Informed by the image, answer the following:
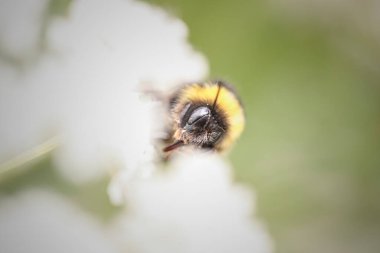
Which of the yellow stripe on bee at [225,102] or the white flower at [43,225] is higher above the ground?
the yellow stripe on bee at [225,102]

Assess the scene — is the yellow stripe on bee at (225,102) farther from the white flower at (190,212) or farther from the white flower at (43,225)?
the white flower at (43,225)

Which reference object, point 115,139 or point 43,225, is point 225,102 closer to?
point 115,139

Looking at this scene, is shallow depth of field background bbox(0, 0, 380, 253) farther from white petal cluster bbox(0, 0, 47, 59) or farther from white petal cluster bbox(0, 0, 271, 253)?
white petal cluster bbox(0, 0, 47, 59)

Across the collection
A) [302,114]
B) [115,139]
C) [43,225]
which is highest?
[302,114]

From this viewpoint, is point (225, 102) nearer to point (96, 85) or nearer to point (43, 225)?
point (96, 85)

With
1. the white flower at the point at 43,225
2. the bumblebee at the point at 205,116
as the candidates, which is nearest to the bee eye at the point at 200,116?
the bumblebee at the point at 205,116

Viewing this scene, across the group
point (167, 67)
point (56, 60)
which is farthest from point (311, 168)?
point (56, 60)

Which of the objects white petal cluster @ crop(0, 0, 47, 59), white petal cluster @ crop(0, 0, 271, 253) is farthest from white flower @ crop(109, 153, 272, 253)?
white petal cluster @ crop(0, 0, 47, 59)

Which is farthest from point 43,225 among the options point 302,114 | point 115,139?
point 302,114

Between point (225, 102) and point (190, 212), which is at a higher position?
point (225, 102)
